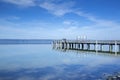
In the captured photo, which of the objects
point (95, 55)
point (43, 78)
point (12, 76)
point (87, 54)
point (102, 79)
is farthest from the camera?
point (87, 54)

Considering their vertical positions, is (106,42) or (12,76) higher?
(106,42)

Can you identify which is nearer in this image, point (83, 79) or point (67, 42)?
point (83, 79)

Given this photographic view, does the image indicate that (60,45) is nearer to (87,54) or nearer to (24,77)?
(87,54)

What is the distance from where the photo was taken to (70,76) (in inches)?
1000

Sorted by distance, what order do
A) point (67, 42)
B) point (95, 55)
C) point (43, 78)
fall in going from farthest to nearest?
point (67, 42), point (95, 55), point (43, 78)

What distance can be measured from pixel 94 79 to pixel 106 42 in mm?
32634

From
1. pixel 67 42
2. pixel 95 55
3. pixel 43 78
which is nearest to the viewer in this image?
pixel 43 78

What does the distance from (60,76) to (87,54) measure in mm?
28501

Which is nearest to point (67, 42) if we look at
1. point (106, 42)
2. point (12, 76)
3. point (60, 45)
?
point (60, 45)

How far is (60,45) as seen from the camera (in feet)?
246

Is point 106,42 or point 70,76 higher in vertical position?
point 106,42

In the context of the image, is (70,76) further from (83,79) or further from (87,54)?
(87,54)

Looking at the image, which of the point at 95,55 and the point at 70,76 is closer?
the point at 70,76

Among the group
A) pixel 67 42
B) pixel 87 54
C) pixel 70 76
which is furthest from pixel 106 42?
pixel 70 76
